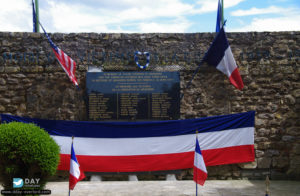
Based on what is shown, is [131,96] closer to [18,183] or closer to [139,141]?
[139,141]

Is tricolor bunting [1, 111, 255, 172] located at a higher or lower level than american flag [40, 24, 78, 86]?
lower

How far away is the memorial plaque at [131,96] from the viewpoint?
6.92m

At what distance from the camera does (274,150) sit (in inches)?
280

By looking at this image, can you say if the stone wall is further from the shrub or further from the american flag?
the shrub

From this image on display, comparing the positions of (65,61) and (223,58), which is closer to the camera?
(65,61)

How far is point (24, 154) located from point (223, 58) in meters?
4.26

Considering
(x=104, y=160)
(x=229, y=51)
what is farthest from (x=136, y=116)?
(x=229, y=51)

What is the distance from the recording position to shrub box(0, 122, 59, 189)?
4680 millimetres

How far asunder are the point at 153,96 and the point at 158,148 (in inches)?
43.0

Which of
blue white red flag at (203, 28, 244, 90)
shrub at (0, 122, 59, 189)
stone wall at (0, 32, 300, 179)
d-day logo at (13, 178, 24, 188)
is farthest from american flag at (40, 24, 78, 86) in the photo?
blue white red flag at (203, 28, 244, 90)

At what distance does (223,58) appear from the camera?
6836 mm

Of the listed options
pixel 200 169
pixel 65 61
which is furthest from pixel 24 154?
pixel 200 169

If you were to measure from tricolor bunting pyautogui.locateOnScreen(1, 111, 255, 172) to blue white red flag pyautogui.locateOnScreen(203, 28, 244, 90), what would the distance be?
885mm

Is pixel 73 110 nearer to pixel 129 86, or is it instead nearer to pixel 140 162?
pixel 129 86
